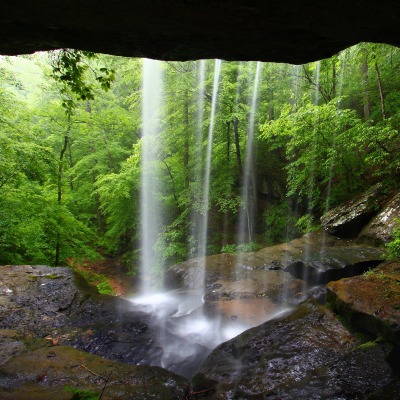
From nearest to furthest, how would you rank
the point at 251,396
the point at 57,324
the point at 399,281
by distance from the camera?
the point at 251,396 < the point at 399,281 < the point at 57,324

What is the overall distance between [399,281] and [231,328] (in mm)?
3340

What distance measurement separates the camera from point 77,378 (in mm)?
3627

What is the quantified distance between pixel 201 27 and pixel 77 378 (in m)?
4.39

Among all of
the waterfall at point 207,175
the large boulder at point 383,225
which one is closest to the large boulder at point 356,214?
the large boulder at point 383,225

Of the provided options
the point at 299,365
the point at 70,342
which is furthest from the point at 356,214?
the point at 70,342

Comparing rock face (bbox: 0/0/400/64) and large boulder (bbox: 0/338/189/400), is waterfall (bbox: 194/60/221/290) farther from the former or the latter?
rock face (bbox: 0/0/400/64)

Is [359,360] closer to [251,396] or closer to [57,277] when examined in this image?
[251,396]

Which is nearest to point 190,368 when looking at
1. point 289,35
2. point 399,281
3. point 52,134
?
point 399,281

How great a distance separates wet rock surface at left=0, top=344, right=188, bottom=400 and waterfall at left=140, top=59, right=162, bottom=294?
26.1 feet

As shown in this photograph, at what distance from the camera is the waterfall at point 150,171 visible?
12820 millimetres

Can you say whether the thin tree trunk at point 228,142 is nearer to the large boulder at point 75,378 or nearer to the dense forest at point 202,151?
the dense forest at point 202,151

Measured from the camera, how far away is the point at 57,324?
5.82 metres

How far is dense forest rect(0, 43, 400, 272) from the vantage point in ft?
28.2

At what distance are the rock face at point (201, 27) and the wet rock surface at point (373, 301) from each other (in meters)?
3.55
